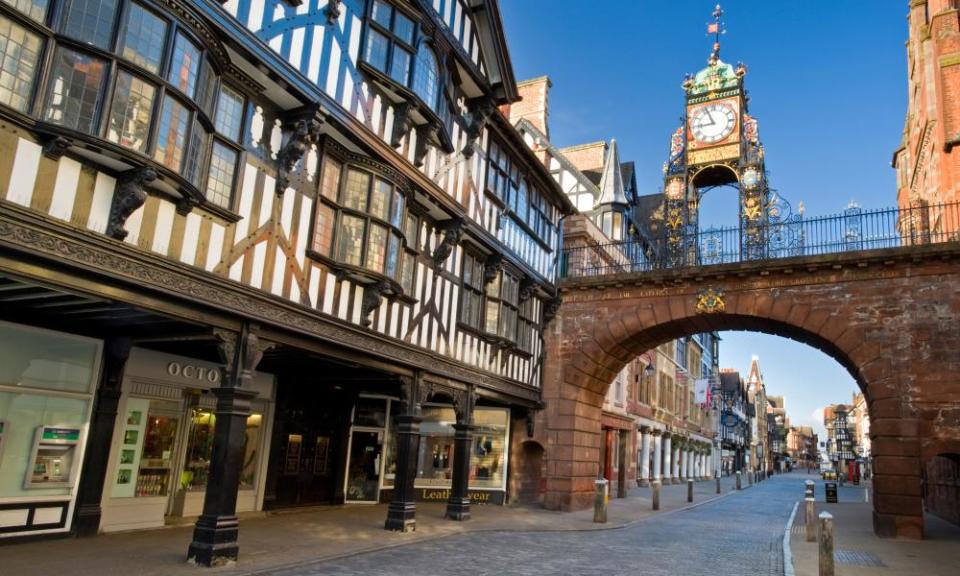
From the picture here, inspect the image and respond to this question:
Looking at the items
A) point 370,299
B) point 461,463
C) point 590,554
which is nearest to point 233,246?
point 370,299

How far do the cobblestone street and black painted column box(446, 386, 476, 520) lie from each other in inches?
56.8

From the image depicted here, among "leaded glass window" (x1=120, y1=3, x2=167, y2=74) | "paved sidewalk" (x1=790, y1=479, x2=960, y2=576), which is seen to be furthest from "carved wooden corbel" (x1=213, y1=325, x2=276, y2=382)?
"paved sidewalk" (x1=790, y1=479, x2=960, y2=576)

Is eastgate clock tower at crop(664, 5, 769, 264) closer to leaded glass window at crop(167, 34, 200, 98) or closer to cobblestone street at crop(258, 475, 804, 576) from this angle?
cobblestone street at crop(258, 475, 804, 576)

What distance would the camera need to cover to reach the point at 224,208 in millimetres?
8523

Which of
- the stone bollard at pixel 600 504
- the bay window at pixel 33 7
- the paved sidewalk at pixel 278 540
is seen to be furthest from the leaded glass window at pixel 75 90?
the stone bollard at pixel 600 504

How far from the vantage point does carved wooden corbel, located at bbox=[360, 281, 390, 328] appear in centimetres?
1123

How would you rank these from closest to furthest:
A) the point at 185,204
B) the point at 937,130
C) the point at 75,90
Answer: the point at 75,90
the point at 185,204
the point at 937,130

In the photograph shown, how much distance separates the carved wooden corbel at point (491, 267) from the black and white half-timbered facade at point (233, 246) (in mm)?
38

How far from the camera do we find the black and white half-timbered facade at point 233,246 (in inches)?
264

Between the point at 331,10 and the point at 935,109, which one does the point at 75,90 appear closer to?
the point at 331,10

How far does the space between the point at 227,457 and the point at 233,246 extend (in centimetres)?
269

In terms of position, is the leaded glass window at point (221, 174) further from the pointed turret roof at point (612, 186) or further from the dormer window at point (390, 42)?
the pointed turret roof at point (612, 186)

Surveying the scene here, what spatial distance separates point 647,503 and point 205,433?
52.8ft

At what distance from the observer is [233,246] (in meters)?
8.73
